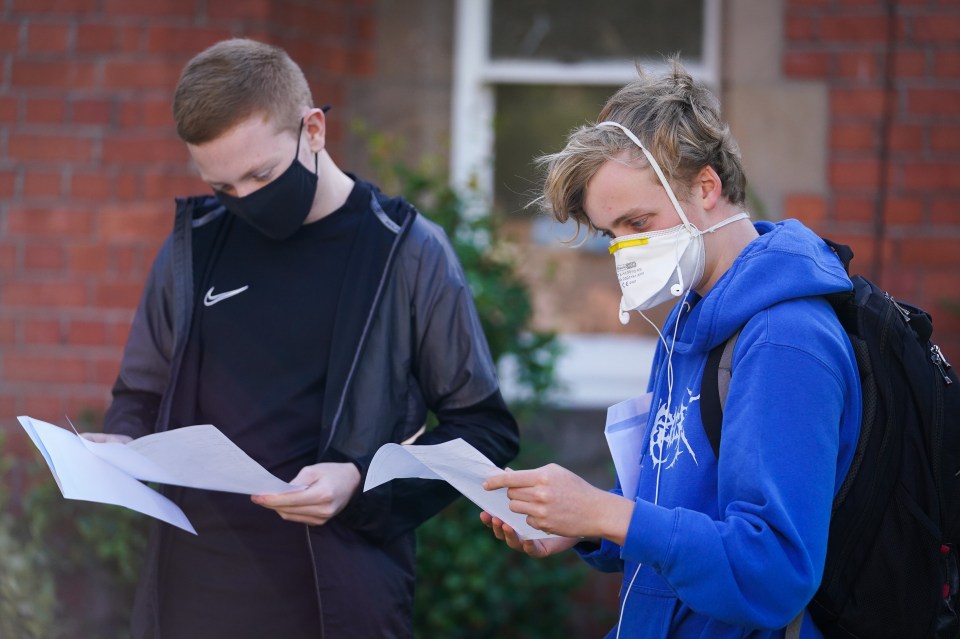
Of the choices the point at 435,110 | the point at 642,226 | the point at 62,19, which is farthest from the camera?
the point at 435,110

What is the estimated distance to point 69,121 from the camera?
13.8ft

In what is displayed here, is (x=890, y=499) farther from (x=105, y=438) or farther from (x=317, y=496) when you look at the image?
(x=105, y=438)

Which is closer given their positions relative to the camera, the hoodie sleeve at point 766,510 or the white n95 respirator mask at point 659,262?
the hoodie sleeve at point 766,510

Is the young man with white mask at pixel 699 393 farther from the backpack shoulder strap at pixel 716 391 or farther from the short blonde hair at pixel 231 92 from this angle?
the short blonde hair at pixel 231 92

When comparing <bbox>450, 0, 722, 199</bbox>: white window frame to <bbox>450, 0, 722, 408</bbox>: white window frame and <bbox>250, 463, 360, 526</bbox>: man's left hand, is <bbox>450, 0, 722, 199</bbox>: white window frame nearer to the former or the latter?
<bbox>450, 0, 722, 408</bbox>: white window frame

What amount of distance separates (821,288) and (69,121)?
3.49m

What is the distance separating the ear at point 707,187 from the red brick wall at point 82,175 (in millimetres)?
2797

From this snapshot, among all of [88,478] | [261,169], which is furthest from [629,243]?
[88,478]

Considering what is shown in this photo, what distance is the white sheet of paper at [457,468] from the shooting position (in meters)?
1.81

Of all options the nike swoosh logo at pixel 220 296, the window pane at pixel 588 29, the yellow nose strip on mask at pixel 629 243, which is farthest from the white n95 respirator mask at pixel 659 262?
the window pane at pixel 588 29

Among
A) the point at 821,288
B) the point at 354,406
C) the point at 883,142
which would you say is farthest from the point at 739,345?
the point at 883,142

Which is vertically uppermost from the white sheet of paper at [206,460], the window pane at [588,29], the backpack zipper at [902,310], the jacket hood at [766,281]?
the window pane at [588,29]

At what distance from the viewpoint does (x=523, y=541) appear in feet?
6.60

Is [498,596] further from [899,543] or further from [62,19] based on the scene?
[62,19]
